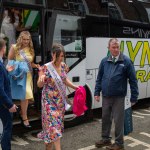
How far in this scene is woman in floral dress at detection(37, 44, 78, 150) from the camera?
518cm

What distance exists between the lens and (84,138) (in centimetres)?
695

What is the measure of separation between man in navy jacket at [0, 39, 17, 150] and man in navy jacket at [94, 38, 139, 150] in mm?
1821

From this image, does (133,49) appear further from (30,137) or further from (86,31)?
(30,137)

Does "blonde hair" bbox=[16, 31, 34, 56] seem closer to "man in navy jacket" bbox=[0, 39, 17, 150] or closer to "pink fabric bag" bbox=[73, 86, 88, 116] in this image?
"man in navy jacket" bbox=[0, 39, 17, 150]

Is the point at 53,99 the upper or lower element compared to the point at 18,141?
upper

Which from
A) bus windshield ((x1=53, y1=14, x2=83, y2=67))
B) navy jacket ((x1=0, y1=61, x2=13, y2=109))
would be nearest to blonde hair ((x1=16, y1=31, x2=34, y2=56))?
bus windshield ((x1=53, y1=14, x2=83, y2=67))

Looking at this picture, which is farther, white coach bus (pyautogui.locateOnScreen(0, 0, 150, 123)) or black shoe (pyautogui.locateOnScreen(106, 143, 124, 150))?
white coach bus (pyautogui.locateOnScreen(0, 0, 150, 123))

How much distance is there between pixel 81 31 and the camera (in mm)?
7676

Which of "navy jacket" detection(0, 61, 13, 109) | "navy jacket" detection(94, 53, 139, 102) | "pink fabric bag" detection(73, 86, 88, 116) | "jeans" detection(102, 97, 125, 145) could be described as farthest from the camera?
"jeans" detection(102, 97, 125, 145)

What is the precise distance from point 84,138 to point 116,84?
153cm

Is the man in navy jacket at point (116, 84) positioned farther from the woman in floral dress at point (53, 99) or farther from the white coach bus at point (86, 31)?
the white coach bus at point (86, 31)

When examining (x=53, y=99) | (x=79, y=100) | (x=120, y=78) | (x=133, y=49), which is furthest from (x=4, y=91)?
(x=133, y=49)

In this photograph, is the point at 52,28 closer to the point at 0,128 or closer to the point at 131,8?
the point at 0,128

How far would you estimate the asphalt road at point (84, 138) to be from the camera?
644 centimetres
